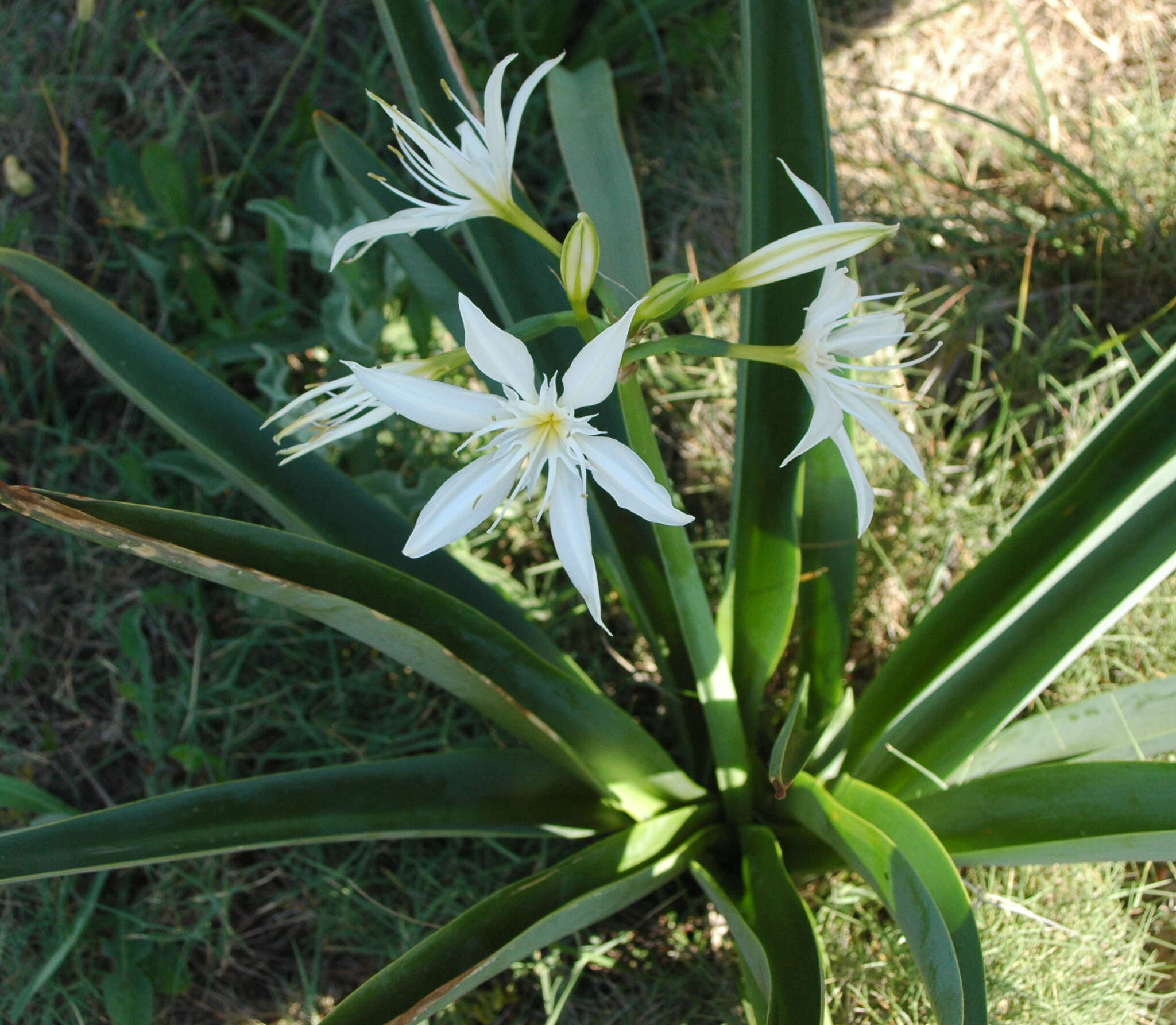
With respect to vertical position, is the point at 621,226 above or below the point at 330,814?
above

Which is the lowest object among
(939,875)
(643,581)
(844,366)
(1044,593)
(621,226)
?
(939,875)

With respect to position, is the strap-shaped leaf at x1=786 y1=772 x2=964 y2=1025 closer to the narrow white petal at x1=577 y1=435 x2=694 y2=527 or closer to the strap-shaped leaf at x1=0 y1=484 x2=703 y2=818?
the strap-shaped leaf at x1=0 y1=484 x2=703 y2=818

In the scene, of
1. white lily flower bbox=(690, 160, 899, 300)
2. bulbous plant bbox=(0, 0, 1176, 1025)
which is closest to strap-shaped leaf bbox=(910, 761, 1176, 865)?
bulbous plant bbox=(0, 0, 1176, 1025)

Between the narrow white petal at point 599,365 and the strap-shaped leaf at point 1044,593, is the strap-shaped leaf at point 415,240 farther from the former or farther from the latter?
the strap-shaped leaf at point 1044,593

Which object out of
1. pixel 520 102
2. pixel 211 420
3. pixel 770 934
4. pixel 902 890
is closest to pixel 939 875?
pixel 902 890

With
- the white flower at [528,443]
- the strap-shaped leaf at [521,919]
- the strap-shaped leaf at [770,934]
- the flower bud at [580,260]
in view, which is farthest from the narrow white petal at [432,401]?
the strap-shaped leaf at [770,934]

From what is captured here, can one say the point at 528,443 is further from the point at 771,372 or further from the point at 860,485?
the point at 771,372
